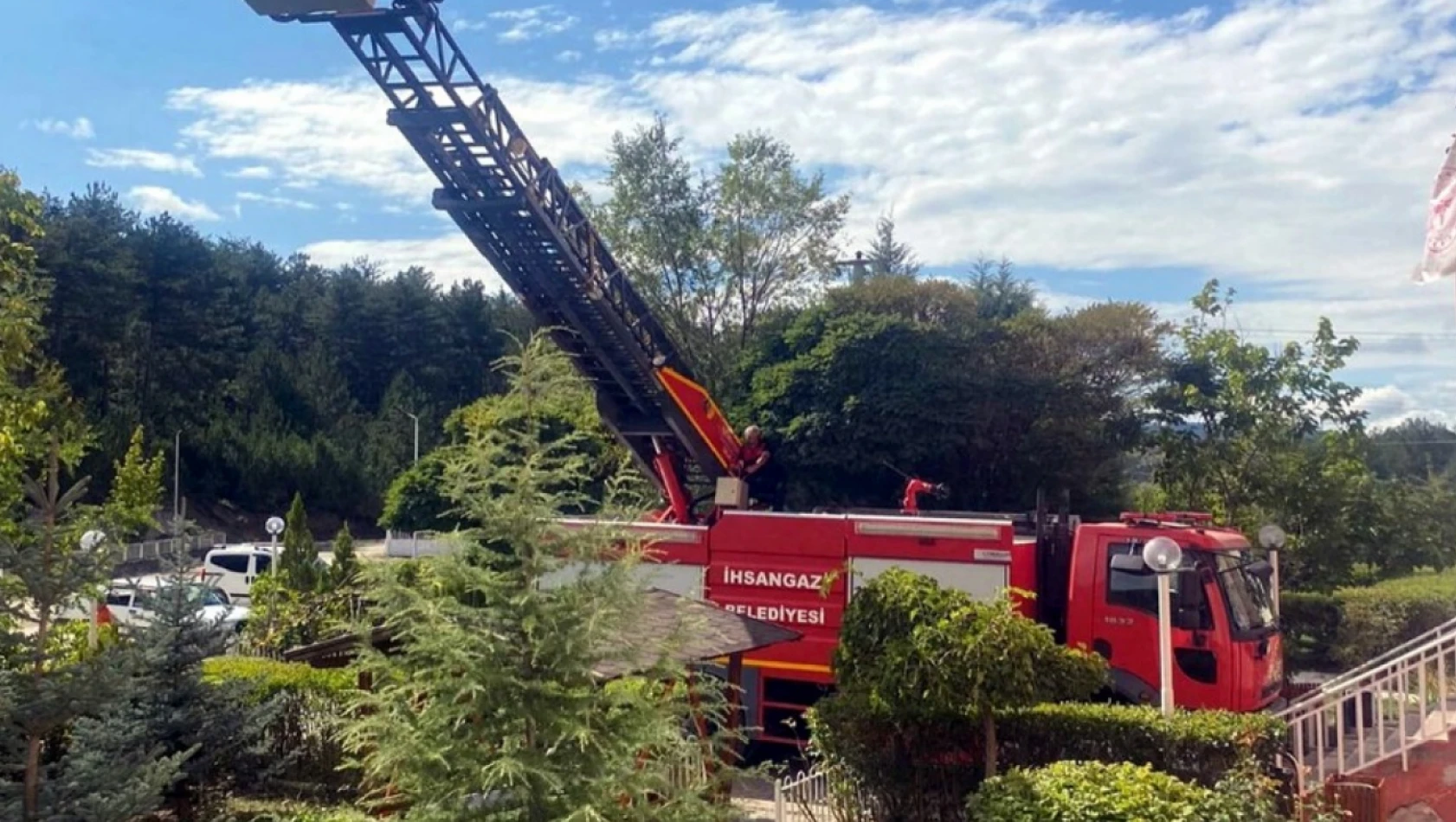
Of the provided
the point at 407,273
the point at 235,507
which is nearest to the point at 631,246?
the point at 235,507

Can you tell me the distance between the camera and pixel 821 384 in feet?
88.5

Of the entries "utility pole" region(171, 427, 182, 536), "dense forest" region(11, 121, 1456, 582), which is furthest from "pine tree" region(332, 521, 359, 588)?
"utility pole" region(171, 427, 182, 536)

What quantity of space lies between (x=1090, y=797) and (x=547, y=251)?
9.24m

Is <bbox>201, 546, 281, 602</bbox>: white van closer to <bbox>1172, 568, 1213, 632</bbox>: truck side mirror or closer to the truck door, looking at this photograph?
the truck door

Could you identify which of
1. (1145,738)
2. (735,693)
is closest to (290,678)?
(735,693)

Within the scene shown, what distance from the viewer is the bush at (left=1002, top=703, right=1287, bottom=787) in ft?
27.9

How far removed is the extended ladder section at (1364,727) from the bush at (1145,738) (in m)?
0.33

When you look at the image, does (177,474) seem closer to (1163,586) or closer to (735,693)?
(735,693)

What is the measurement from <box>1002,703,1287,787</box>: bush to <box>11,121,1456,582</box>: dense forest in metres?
5.05

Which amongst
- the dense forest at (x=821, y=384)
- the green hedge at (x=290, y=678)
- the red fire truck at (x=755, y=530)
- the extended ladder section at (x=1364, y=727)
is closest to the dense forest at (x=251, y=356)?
the dense forest at (x=821, y=384)

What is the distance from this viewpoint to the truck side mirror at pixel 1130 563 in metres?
11.0

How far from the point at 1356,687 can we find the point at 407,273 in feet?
234

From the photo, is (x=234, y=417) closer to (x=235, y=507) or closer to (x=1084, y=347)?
(x=235, y=507)

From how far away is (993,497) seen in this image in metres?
27.2
